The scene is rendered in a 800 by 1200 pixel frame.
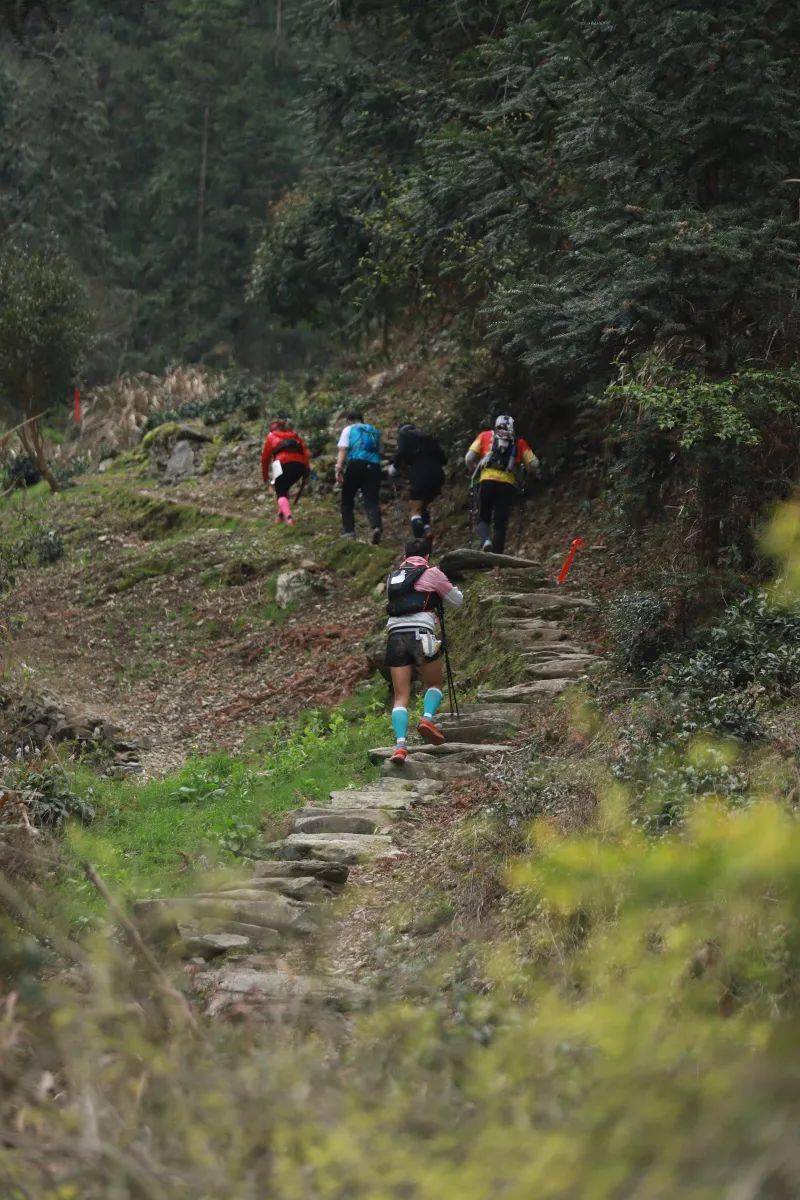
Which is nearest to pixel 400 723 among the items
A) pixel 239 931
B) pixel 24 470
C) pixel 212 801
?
pixel 212 801

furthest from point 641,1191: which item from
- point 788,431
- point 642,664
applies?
point 788,431

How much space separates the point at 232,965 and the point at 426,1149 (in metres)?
3.75

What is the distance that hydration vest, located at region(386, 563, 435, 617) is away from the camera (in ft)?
36.6

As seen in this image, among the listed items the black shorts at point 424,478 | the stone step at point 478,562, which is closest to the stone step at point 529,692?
the stone step at point 478,562

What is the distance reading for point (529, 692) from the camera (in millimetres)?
11617

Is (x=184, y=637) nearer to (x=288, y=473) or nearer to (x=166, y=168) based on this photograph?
(x=288, y=473)

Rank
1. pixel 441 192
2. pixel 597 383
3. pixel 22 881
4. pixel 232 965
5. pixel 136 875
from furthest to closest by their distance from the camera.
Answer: pixel 441 192
pixel 597 383
pixel 136 875
pixel 22 881
pixel 232 965

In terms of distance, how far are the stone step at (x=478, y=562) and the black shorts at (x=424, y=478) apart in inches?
89.8

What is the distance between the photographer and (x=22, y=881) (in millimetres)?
7602

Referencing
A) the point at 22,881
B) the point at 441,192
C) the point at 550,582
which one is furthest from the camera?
the point at 441,192

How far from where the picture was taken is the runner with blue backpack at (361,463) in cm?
1764

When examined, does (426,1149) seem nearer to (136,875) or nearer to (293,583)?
(136,875)

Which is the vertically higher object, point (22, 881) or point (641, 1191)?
point (641, 1191)

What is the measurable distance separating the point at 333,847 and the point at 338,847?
0.12ft
